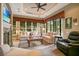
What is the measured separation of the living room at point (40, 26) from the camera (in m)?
3.72

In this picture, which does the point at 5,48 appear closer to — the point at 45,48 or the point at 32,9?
the point at 45,48

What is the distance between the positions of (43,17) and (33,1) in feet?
1.48

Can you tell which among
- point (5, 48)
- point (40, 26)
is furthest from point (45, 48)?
point (5, 48)

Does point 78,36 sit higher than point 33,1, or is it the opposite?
point 33,1

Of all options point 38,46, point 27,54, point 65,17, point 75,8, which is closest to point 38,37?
point 38,46

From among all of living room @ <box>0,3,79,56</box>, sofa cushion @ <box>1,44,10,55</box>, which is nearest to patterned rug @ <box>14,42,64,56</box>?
living room @ <box>0,3,79,56</box>

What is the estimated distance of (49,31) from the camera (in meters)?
3.88

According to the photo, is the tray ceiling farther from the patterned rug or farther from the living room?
the patterned rug

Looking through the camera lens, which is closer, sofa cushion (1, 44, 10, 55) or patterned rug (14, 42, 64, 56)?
sofa cushion (1, 44, 10, 55)

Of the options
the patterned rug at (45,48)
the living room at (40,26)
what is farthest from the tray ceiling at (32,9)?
the patterned rug at (45,48)

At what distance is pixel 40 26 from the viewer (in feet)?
12.8

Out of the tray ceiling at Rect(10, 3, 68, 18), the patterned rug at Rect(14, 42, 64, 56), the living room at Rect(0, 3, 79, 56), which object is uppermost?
the tray ceiling at Rect(10, 3, 68, 18)

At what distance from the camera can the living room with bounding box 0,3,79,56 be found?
3.72 m

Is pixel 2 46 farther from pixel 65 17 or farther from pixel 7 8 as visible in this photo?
pixel 65 17
